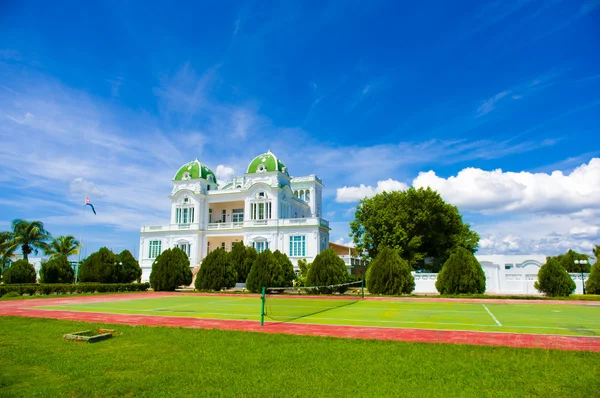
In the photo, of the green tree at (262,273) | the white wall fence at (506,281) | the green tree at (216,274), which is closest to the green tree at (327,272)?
the green tree at (262,273)

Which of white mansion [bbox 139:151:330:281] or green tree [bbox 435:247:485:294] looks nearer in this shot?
green tree [bbox 435:247:485:294]

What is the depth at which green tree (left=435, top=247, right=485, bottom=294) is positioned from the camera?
98.6 feet

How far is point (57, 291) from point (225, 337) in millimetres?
28766

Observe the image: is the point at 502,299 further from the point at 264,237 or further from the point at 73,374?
the point at 264,237

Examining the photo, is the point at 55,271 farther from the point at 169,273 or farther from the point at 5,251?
the point at 5,251

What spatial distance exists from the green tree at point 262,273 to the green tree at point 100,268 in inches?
A: 669

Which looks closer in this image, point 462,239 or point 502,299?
point 502,299

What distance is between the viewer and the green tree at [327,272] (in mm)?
33125

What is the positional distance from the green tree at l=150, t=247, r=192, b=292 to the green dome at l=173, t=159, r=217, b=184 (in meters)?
22.3

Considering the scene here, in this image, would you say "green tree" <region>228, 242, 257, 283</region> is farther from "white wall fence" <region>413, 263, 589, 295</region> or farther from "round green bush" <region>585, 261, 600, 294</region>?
"round green bush" <region>585, 261, 600, 294</region>

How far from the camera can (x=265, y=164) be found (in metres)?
56.5

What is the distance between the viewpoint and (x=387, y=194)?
5041 cm

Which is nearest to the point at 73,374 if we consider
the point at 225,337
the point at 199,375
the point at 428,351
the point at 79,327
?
the point at 199,375

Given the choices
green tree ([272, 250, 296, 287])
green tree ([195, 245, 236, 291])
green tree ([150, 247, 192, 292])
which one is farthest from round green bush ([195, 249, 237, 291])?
green tree ([272, 250, 296, 287])
